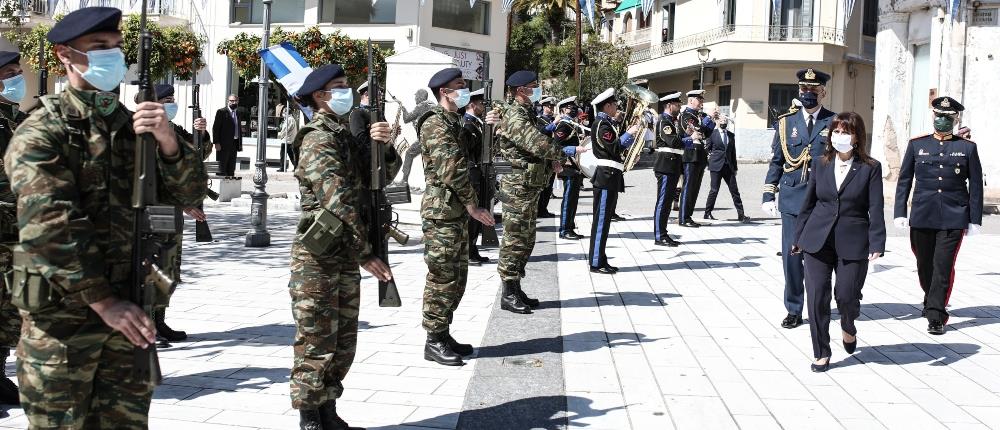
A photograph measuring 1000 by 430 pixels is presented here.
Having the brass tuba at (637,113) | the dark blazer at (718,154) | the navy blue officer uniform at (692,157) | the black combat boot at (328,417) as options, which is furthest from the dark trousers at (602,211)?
the dark blazer at (718,154)

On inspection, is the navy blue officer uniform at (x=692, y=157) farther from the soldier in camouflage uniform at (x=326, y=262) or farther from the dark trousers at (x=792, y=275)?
the soldier in camouflage uniform at (x=326, y=262)

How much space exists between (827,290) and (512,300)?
2.75 meters

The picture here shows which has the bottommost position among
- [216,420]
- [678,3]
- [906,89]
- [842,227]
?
[216,420]

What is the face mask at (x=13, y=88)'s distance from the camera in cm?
549

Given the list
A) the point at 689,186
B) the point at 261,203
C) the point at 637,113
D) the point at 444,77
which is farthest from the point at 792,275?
the point at 689,186

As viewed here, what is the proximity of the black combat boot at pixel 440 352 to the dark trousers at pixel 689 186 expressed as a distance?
9.28m

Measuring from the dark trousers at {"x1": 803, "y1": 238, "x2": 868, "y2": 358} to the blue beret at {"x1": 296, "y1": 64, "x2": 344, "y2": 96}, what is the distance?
366 centimetres

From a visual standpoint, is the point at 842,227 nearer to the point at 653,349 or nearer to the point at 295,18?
the point at 653,349

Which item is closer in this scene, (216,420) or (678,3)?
(216,420)

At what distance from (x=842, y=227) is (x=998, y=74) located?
13393 mm


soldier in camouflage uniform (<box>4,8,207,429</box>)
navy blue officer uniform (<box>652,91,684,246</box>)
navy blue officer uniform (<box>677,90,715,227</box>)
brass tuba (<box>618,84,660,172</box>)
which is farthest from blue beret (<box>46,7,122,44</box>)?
navy blue officer uniform (<box>677,90,715,227</box>)

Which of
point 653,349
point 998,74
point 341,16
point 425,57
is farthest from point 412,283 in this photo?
point 341,16

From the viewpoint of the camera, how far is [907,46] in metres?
19.2

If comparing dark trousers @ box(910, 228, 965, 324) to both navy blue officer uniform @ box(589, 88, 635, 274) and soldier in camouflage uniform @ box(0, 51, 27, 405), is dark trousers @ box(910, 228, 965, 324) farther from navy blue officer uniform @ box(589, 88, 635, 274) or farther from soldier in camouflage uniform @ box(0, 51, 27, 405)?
soldier in camouflage uniform @ box(0, 51, 27, 405)
